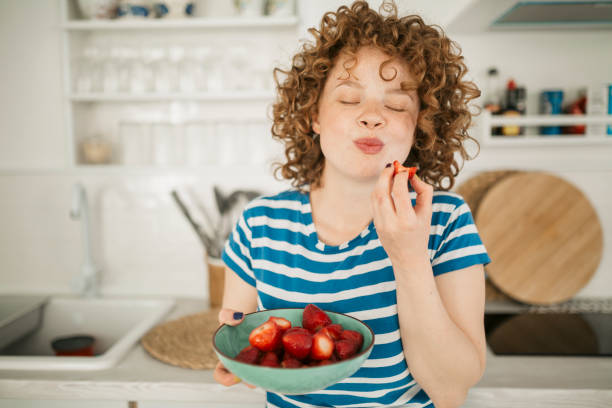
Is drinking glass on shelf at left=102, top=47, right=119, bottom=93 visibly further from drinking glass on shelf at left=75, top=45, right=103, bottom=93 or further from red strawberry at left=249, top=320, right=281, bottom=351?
red strawberry at left=249, top=320, right=281, bottom=351

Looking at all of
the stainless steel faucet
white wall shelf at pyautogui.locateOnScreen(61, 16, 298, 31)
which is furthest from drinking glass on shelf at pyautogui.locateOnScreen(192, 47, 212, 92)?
the stainless steel faucet

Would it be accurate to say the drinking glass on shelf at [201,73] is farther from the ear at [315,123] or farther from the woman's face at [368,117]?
the woman's face at [368,117]

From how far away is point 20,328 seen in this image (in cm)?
154

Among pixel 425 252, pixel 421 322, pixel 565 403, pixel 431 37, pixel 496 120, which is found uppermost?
pixel 431 37

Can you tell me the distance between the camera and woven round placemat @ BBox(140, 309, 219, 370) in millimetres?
1175

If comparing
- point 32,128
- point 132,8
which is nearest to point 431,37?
point 132,8

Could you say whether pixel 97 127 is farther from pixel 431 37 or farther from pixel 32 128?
pixel 431 37

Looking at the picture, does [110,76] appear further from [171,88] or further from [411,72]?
[411,72]

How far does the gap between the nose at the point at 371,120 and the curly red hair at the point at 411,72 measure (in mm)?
125

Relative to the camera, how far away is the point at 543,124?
1.41 meters

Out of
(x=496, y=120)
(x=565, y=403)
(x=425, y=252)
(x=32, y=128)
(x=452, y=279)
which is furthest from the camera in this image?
(x=32, y=128)

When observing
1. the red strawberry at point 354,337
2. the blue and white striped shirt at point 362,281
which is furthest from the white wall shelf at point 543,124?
the red strawberry at point 354,337

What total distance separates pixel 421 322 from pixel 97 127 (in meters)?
1.58

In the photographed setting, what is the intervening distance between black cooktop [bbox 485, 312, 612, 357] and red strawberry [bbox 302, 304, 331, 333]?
749mm
